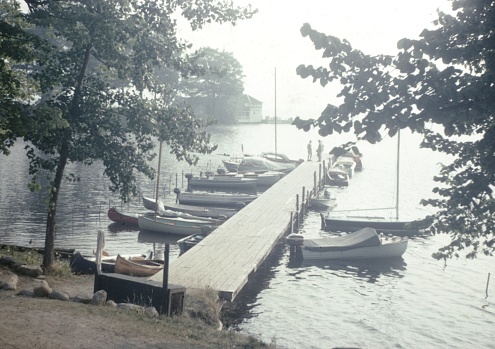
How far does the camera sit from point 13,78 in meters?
16.5

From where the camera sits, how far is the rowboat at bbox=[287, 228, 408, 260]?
31.0 meters

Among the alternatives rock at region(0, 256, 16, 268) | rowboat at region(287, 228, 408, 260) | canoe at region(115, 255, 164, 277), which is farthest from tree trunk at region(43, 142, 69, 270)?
rowboat at region(287, 228, 408, 260)

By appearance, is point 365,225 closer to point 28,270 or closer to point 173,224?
point 173,224

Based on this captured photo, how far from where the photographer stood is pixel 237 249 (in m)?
25.4

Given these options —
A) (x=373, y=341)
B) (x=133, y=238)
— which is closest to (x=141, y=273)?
(x=373, y=341)

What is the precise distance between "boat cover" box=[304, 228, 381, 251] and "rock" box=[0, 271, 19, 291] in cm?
1778

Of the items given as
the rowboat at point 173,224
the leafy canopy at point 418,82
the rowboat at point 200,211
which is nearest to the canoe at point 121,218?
the rowboat at point 200,211

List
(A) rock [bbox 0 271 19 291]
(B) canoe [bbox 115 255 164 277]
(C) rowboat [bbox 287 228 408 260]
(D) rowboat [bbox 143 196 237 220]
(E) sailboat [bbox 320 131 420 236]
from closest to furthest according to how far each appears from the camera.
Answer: (A) rock [bbox 0 271 19 291]
(B) canoe [bbox 115 255 164 277]
(C) rowboat [bbox 287 228 408 260]
(E) sailboat [bbox 320 131 420 236]
(D) rowboat [bbox 143 196 237 220]

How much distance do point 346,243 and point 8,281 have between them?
20.5 metres

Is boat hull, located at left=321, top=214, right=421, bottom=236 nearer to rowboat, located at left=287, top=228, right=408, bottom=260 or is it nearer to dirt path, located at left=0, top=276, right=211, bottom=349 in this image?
rowboat, located at left=287, top=228, right=408, bottom=260

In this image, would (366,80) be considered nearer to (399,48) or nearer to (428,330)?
(399,48)

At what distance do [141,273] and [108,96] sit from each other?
7.38 m

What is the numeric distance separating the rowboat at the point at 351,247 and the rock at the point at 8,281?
17.2 metres

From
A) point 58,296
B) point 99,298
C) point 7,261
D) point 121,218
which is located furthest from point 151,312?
point 121,218
